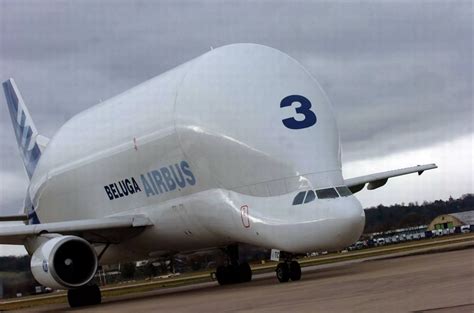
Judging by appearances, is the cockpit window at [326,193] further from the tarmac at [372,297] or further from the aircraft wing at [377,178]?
the aircraft wing at [377,178]

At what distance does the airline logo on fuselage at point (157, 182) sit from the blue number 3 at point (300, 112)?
11.2 ft

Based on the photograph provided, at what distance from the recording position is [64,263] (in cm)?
2052

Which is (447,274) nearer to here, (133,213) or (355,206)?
(355,206)

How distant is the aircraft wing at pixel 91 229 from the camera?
2150 cm

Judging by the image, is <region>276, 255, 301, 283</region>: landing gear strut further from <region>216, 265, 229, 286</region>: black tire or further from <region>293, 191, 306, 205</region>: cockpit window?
<region>216, 265, 229, 286</region>: black tire

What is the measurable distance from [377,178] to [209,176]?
7797 millimetres

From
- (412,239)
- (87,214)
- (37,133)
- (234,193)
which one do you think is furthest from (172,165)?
(412,239)

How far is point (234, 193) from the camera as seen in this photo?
1983 cm

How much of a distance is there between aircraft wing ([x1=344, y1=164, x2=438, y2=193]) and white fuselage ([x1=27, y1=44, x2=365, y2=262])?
6005 mm

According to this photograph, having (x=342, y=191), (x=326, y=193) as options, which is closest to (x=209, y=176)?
(x=326, y=193)

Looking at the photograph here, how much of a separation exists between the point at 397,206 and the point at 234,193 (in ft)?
99.6

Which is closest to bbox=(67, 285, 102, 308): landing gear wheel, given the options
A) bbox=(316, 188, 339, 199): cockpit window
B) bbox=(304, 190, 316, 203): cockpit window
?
bbox=(304, 190, 316, 203): cockpit window

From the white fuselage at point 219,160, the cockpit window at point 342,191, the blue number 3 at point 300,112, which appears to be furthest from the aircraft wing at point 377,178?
the cockpit window at point 342,191

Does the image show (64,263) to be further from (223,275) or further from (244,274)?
(244,274)
